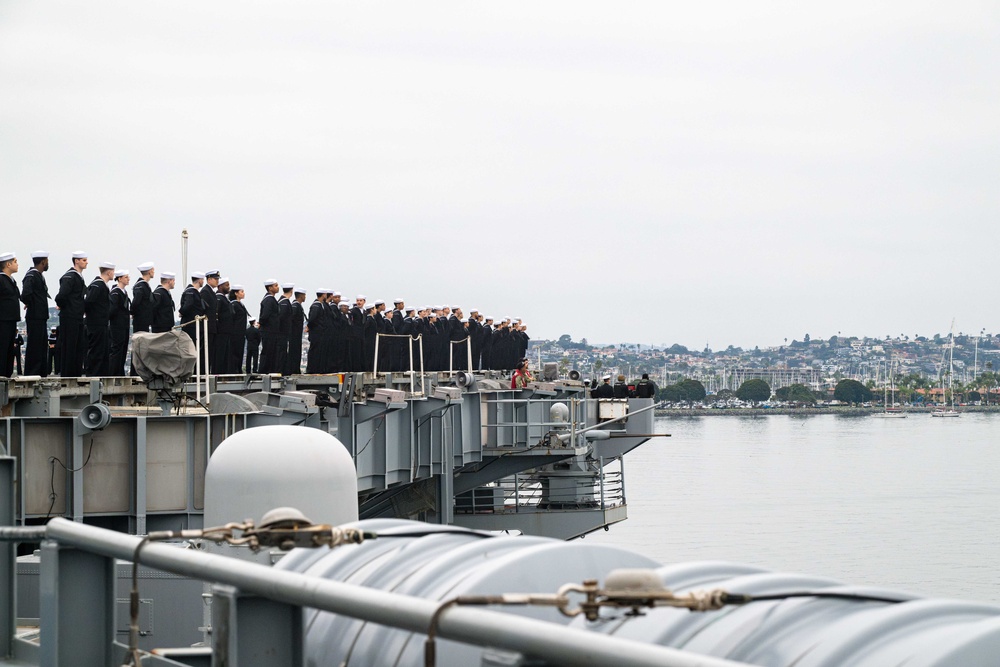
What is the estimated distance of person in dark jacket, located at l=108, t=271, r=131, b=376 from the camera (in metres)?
21.6

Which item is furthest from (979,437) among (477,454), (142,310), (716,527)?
(142,310)

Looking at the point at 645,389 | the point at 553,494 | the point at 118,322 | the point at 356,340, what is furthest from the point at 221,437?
the point at 645,389

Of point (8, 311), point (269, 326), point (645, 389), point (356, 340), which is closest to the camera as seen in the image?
point (8, 311)

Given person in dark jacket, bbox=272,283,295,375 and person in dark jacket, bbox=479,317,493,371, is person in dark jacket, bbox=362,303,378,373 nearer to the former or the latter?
person in dark jacket, bbox=272,283,295,375

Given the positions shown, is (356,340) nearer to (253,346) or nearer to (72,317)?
(253,346)

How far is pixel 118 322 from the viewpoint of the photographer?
71.4 ft

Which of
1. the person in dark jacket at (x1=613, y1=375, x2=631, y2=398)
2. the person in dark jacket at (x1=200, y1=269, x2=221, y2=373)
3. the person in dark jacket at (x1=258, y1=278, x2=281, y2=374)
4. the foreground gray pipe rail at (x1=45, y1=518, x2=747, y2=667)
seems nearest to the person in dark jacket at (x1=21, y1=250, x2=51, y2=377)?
the person in dark jacket at (x1=200, y1=269, x2=221, y2=373)

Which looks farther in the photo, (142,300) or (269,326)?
(269,326)

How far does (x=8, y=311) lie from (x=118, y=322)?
8.43 feet

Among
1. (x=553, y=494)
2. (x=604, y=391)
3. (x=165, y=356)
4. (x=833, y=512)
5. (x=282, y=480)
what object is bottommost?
(x=833, y=512)

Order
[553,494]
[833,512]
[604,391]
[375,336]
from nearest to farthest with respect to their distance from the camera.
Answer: [375,336] < [553,494] < [604,391] < [833,512]

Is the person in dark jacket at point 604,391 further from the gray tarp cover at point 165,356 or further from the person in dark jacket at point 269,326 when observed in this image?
the gray tarp cover at point 165,356

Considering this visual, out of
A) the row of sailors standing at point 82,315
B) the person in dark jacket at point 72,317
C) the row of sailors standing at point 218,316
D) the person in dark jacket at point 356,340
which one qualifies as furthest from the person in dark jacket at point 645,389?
the person in dark jacket at point 72,317

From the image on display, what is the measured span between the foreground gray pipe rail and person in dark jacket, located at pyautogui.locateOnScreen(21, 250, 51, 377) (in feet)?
51.7
